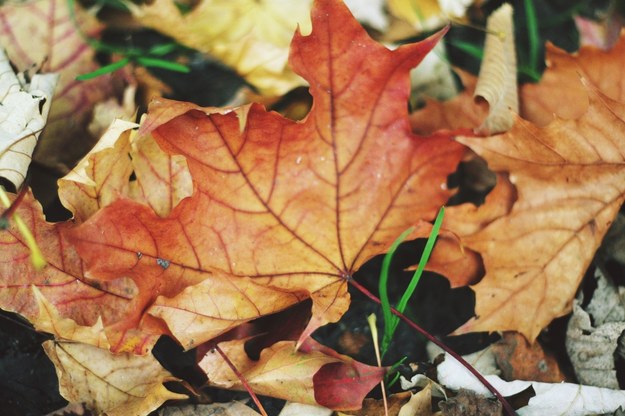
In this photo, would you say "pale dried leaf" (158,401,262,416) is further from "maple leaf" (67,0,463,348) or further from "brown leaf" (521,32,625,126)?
"brown leaf" (521,32,625,126)

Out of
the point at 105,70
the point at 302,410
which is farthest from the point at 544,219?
the point at 105,70

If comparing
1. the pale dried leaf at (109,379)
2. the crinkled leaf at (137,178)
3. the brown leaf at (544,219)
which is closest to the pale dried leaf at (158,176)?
the crinkled leaf at (137,178)

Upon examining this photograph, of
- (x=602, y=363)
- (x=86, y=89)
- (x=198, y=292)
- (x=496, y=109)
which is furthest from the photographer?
(x=86, y=89)

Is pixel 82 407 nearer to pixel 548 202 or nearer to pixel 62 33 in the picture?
Answer: pixel 62 33

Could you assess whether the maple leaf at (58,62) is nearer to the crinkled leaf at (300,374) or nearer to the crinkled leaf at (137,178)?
the crinkled leaf at (137,178)

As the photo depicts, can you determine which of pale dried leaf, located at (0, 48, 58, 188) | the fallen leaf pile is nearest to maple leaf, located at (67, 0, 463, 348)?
the fallen leaf pile

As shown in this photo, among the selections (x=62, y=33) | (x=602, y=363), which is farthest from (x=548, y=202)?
(x=62, y=33)
